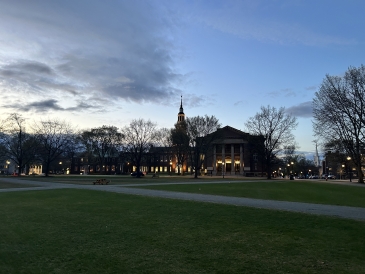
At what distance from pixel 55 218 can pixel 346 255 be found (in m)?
10.2

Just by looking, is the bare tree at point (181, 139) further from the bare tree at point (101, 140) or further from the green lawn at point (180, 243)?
the green lawn at point (180, 243)

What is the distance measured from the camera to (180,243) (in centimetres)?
826

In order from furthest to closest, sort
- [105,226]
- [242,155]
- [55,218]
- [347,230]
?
[242,155] < [55,218] < [105,226] < [347,230]

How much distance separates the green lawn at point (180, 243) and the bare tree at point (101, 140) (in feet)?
267

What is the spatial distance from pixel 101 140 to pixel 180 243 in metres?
88.5

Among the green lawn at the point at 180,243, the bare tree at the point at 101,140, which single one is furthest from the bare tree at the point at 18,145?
the green lawn at the point at 180,243

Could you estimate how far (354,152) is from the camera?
166 ft

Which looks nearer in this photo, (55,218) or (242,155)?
(55,218)

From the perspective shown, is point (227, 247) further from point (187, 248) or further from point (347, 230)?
point (347, 230)

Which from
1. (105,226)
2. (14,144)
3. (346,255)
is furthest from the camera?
(14,144)

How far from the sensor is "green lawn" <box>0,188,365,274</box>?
6602 millimetres

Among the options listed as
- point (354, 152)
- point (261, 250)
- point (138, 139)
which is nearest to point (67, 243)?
point (261, 250)

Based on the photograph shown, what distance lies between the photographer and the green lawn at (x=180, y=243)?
660 centimetres

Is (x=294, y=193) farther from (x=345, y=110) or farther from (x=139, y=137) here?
(x=139, y=137)
